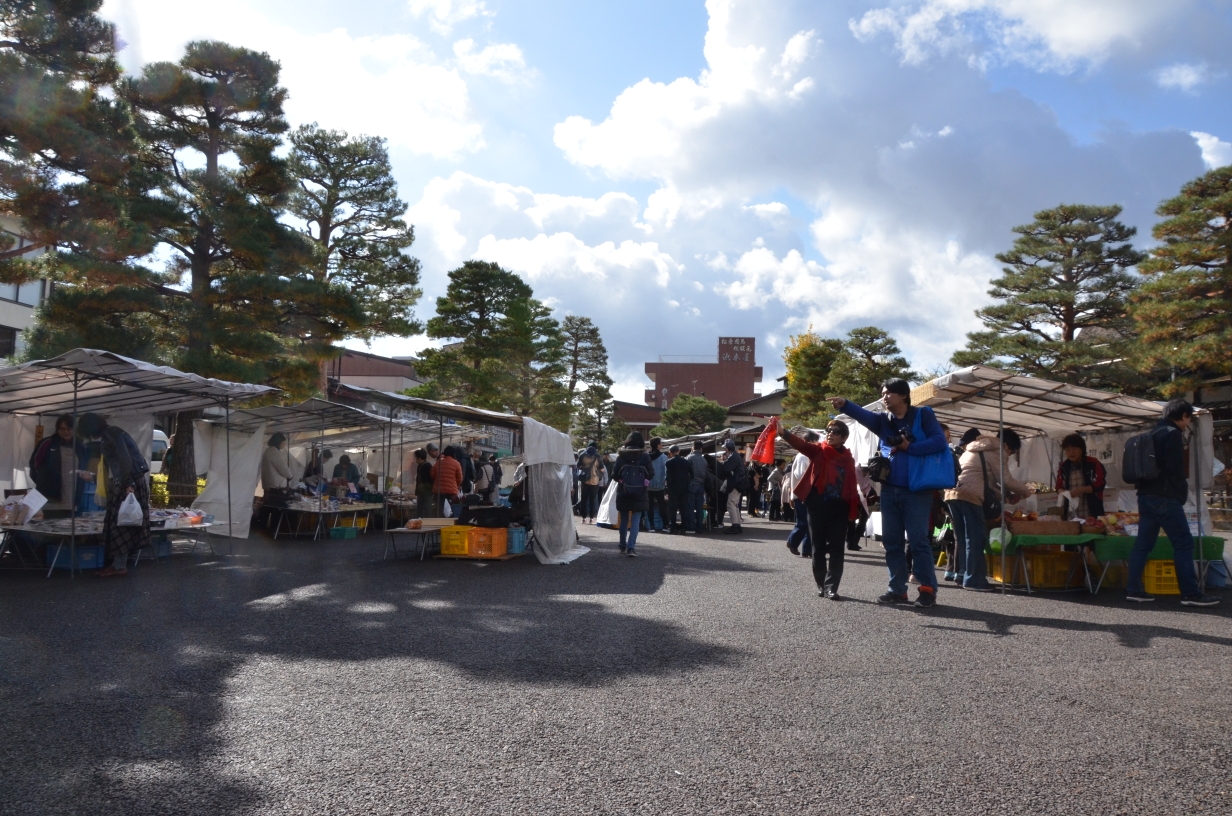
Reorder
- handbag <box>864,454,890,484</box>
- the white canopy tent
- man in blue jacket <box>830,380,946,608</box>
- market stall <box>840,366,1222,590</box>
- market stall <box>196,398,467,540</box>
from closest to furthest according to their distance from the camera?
man in blue jacket <box>830,380,946,608</box> → handbag <box>864,454,890,484</box> → market stall <box>840,366,1222,590</box> → the white canopy tent → market stall <box>196,398,467,540</box>

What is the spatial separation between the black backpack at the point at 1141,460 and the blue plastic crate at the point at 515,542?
23.2ft

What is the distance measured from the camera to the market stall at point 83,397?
29.8 feet

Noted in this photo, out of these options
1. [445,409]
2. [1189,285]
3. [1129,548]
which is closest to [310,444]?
[445,409]

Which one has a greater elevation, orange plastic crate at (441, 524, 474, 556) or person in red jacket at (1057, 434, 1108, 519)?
person in red jacket at (1057, 434, 1108, 519)

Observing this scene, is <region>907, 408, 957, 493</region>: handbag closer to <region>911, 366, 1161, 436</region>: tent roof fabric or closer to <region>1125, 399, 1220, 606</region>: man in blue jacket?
<region>911, 366, 1161, 436</region>: tent roof fabric

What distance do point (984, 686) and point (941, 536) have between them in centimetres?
613

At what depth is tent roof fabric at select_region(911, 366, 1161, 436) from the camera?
849cm

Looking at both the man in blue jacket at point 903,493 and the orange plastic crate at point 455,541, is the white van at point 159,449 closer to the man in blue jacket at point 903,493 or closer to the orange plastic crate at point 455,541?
the orange plastic crate at point 455,541

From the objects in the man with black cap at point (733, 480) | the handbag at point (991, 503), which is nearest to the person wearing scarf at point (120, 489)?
the handbag at point (991, 503)

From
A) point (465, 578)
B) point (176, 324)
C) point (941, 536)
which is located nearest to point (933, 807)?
point (465, 578)

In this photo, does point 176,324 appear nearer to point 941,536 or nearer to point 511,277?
point 941,536

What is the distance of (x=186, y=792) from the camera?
3.07 metres

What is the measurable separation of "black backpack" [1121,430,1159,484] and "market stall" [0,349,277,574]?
9205 mm

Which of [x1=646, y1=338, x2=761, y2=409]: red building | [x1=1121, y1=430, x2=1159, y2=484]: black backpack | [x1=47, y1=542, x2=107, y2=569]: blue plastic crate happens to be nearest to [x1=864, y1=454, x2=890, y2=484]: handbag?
[x1=1121, y1=430, x2=1159, y2=484]: black backpack
